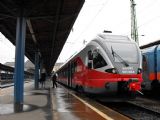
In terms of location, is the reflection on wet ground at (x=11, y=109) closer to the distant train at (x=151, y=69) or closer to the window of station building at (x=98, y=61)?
the window of station building at (x=98, y=61)

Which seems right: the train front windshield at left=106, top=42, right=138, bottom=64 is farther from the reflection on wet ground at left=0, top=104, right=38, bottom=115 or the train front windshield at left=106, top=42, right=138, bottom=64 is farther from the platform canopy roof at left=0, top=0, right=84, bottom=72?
the reflection on wet ground at left=0, top=104, right=38, bottom=115

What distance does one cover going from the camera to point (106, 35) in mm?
17547

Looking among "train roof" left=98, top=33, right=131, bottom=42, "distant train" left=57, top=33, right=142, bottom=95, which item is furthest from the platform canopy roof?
"distant train" left=57, top=33, right=142, bottom=95

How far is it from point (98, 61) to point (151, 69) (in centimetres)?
583

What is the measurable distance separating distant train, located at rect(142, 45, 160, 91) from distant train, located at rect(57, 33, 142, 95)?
4.10m

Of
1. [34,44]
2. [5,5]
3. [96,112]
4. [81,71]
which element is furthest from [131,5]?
[96,112]

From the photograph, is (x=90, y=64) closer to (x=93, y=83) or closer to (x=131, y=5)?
(x=93, y=83)

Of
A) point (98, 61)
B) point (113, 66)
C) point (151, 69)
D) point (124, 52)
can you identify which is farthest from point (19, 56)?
point (151, 69)

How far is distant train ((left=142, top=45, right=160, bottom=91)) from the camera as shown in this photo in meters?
21.0

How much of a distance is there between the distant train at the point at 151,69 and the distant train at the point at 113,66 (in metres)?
4.10

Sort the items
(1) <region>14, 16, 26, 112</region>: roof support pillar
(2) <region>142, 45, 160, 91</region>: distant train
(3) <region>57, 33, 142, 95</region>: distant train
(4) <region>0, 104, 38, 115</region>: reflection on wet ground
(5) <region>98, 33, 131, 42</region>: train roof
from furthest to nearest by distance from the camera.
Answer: (2) <region>142, 45, 160, 91</region>: distant train, (5) <region>98, 33, 131, 42</region>: train roof, (1) <region>14, 16, 26, 112</region>: roof support pillar, (3) <region>57, 33, 142, 95</region>: distant train, (4) <region>0, 104, 38, 115</region>: reflection on wet ground

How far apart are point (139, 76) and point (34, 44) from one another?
18796 millimetres

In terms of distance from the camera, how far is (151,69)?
71.1 feet

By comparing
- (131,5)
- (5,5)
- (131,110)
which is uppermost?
(131,5)
